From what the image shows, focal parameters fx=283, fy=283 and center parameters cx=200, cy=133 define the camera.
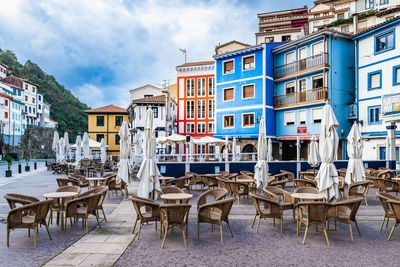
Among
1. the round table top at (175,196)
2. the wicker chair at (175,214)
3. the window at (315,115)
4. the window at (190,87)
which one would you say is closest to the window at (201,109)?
the window at (190,87)

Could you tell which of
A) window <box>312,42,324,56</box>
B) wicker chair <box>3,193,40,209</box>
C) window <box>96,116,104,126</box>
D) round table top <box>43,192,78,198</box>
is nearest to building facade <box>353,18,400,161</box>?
window <box>312,42,324,56</box>

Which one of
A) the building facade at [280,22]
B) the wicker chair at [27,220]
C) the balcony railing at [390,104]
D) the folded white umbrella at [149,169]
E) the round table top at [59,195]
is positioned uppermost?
the building facade at [280,22]

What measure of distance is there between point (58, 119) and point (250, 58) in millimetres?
66654

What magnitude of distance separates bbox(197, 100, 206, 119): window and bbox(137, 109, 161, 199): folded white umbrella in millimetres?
26828

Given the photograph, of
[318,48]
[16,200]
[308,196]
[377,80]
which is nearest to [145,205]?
[16,200]

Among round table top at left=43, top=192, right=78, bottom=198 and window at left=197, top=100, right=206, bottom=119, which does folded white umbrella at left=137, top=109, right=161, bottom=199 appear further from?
window at left=197, top=100, right=206, bottom=119

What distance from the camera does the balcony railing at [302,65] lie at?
24.6 meters

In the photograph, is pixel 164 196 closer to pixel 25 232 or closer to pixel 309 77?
pixel 25 232

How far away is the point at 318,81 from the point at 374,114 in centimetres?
531

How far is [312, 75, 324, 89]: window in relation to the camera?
25203mm

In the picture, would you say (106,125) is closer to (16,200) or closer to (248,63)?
(248,63)

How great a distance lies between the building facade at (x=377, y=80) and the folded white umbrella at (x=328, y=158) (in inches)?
599

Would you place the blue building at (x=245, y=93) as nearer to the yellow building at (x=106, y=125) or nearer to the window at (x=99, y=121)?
the yellow building at (x=106, y=125)

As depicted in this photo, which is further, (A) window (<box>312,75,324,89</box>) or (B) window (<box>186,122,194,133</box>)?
(B) window (<box>186,122,194,133</box>)
